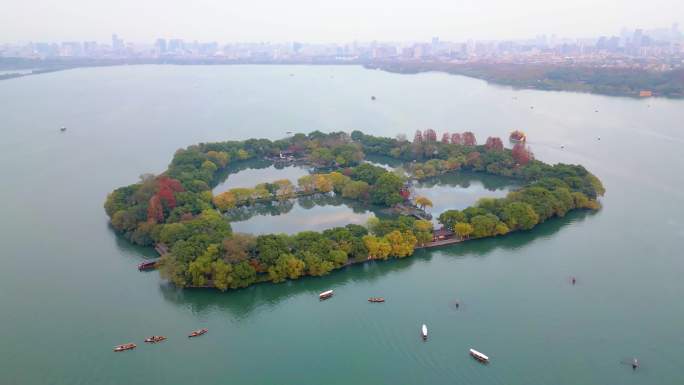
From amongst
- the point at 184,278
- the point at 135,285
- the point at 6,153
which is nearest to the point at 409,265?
the point at 184,278

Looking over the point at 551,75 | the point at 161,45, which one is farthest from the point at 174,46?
the point at 551,75

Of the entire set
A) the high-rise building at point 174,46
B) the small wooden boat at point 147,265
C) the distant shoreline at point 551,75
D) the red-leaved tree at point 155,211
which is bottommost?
the small wooden boat at point 147,265

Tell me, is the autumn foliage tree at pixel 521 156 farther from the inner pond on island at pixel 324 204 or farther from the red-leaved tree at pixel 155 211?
the red-leaved tree at pixel 155 211

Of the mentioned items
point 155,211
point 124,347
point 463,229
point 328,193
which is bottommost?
point 124,347

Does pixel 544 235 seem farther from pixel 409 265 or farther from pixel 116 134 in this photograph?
pixel 116 134

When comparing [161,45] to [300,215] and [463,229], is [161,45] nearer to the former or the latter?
[300,215]

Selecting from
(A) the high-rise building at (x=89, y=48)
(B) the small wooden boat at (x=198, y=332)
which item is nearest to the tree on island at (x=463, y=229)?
(B) the small wooden boat at (x=198, y=332)

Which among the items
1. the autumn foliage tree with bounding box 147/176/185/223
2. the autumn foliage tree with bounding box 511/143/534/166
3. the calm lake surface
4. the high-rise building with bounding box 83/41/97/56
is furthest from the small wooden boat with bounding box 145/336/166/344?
the high-rise building with bounding box 83/41/97/56

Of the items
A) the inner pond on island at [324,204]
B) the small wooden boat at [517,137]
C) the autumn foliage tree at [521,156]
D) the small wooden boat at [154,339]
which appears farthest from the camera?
the small wooden boat at [517,137]
